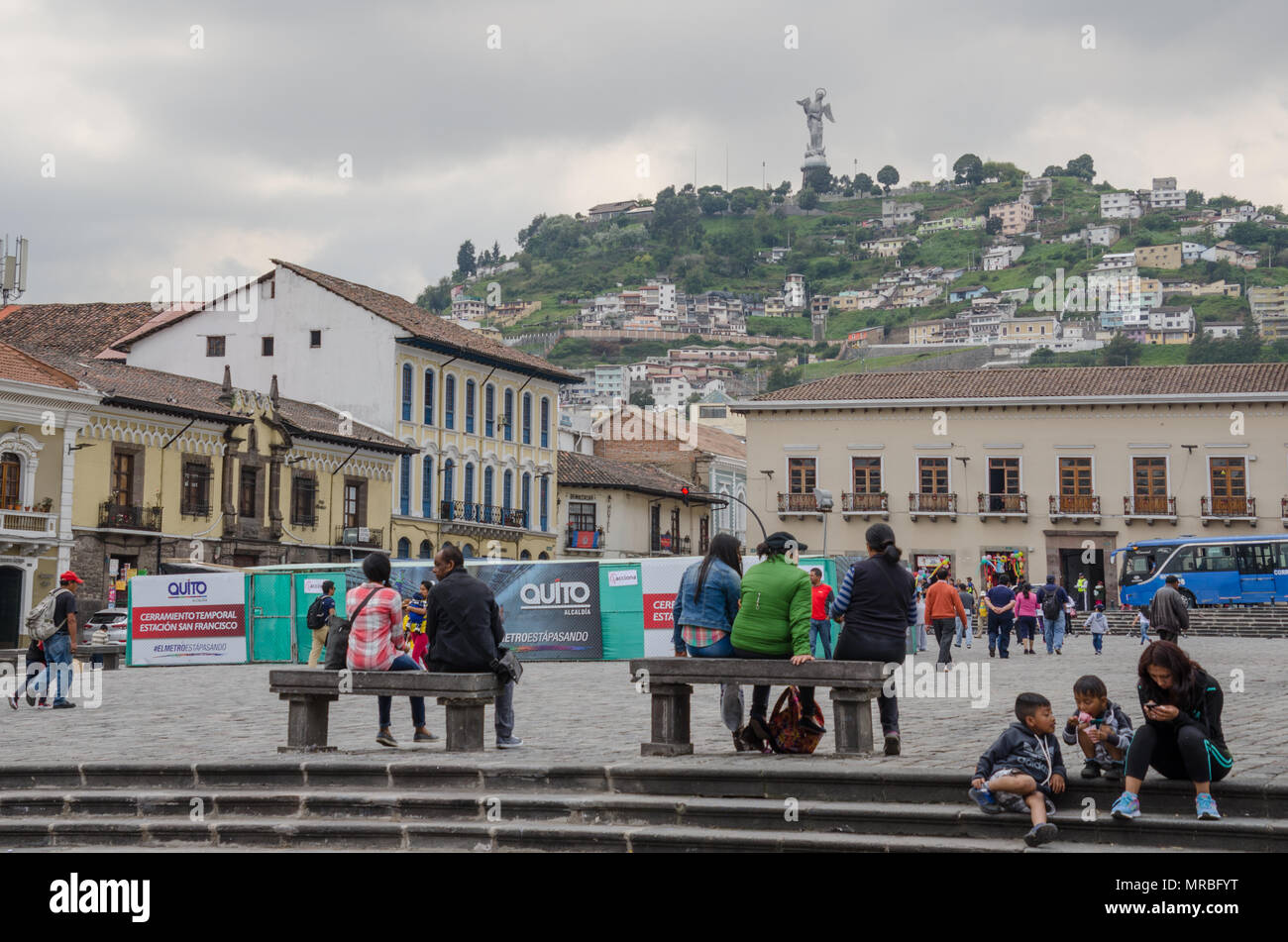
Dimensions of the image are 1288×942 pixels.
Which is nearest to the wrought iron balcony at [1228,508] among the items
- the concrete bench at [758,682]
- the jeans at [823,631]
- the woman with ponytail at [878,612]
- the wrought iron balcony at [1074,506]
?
the wrought iron balcony at [1074,506]

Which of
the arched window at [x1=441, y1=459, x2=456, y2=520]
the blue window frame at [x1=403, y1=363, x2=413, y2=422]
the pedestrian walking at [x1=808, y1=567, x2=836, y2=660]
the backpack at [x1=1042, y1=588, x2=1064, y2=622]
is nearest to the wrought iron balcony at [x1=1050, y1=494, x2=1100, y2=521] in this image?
the arched window at [x1=441, y1=459, x2=456, y2=520]

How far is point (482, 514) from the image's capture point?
59438 mm

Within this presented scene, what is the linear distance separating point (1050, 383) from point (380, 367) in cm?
2508

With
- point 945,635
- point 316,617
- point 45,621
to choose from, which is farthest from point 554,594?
point 45,621

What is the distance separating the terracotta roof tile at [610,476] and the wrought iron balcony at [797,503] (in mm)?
7492

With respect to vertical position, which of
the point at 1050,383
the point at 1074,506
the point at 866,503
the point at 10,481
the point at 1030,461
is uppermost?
the point at 1050,383

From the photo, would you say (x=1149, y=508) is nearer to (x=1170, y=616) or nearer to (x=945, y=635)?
(x=945, y=635)

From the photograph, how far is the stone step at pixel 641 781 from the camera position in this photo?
330 inches

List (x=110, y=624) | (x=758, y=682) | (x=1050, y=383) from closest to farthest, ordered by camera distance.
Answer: (x=758, y=682)
(x=110, y=624)
(x=1050, y=383)

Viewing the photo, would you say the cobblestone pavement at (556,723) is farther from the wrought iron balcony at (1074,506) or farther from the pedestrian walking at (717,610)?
the wrought iron balcony at (1074,506)

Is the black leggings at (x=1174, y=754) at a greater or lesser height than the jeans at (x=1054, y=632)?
lesser

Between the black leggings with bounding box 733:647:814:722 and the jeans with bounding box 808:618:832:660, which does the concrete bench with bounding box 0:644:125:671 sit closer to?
the jeans with bounding box 808:618:832:660
